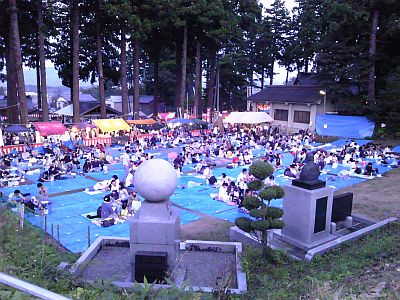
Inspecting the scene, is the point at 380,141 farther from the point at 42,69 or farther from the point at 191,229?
the point at 42,69

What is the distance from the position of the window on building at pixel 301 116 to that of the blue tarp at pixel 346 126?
2293 millimetres

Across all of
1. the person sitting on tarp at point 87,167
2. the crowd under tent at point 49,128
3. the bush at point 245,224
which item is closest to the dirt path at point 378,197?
the bush at point 245,224

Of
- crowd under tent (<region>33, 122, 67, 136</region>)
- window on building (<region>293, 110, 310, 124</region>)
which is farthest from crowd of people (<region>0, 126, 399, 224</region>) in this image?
window on building (<region>293, 110, 310, 124</region>)

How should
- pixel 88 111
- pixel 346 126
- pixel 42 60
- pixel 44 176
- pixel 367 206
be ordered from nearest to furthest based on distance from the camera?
1. pixel 367 206
2. pixel 44 176
3. pixel 42 60
4. pixel 346 126
5. pixel 88 111

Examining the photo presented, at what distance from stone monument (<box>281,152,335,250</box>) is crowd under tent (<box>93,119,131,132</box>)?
19408 millimetres

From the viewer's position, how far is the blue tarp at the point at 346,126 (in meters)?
29.5

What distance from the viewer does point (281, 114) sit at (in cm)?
3625

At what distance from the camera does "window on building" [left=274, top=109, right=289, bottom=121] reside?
35.6m

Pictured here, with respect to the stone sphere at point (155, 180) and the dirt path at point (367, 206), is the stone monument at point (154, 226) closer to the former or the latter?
the stone sphere at point (155, 180)

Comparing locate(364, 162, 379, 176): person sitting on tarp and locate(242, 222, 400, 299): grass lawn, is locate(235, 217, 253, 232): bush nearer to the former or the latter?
locate(242, 222, 400, 299): grass lawn

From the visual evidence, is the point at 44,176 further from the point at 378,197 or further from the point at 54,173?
the point at 378,197

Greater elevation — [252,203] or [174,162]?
[252,203]

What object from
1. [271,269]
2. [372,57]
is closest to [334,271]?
[271,269]

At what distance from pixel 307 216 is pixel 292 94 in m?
27.5
